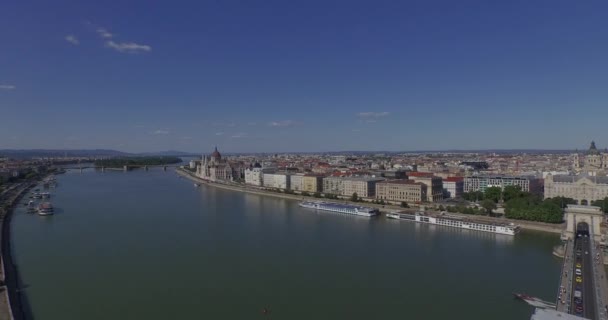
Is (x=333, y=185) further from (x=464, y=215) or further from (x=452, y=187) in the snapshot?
(x=464, y=215)

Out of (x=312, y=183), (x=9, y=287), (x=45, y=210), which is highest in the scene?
(x=312, y=183)

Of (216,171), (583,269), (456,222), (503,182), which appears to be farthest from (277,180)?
(583,269)

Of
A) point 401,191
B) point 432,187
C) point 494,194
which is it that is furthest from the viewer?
point 432,187

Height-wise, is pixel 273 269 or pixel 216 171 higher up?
pixel 216 171

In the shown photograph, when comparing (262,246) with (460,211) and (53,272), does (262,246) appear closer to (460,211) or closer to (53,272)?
(53,272)

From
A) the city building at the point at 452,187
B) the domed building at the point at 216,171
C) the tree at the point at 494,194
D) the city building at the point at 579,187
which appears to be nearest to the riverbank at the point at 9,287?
the tree at the point at 494,194

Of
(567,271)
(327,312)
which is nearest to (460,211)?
(567,271)

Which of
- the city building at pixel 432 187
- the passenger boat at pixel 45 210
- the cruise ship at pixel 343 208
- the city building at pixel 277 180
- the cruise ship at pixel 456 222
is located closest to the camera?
the cruise ship at pixel 456 222

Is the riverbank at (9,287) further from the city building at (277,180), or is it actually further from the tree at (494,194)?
the tree at (494,194)
